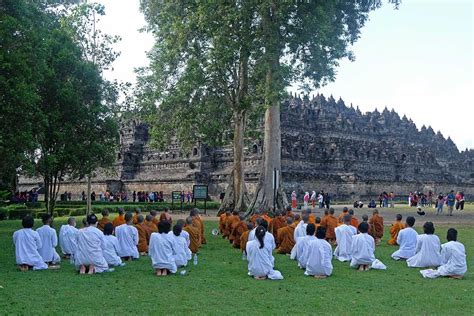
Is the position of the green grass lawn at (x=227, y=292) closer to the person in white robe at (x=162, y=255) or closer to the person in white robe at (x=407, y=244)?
the person in white robe at (x=162, y=255)

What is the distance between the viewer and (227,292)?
9.55 meters

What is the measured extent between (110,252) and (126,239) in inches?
48.7

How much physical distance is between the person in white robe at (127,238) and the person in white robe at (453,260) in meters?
6.95

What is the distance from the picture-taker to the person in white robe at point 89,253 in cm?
1160

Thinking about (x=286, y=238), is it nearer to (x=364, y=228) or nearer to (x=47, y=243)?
(x=364, y=228)

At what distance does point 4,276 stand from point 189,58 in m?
16.5

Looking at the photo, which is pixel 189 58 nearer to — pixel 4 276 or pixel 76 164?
pixel 76 164

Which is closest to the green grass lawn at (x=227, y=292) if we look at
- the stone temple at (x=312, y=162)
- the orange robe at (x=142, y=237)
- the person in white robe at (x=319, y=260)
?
the person in white robe at (x=319, y=260)

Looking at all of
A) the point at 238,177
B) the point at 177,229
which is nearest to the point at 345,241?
the point at 177,229

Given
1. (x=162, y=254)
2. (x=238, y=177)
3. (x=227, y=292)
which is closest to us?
(x=227, y=292)

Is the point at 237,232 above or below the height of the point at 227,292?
above

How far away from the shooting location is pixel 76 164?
2105 cm

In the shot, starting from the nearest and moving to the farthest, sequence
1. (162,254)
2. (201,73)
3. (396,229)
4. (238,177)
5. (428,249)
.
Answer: (162,254)
(428,249)
(396,229)
(201,73)
(238,177)

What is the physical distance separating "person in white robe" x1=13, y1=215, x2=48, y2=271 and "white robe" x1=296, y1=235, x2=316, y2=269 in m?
5.66
